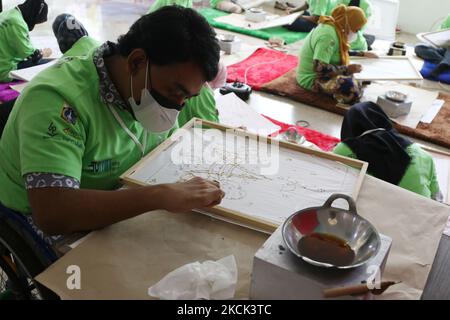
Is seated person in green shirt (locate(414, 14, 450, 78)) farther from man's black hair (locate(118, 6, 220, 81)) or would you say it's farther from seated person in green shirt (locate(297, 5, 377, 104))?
man's black hair (locate(118, 6, 220, 81))

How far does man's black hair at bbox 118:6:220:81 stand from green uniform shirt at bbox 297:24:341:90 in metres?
2.45

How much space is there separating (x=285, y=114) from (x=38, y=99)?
93.0 inches

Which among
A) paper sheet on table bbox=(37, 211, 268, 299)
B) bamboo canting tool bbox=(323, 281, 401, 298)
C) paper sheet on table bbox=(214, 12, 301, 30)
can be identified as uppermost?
bamboo canting tool bbox=(323, 281, 401, 298)

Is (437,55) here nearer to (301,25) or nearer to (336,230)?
(301,25)

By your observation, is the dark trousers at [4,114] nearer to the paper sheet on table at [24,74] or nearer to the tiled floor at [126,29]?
the paper sheet on table at [24,74]

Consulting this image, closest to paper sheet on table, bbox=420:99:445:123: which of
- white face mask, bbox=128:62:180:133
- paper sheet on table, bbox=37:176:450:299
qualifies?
paper sheet on table, bbox=37:176:450:299

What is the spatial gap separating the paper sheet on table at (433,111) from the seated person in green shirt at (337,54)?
510 mm

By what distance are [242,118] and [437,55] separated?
2619 mm

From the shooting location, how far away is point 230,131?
5.04 feet

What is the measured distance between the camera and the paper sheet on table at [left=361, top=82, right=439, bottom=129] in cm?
320

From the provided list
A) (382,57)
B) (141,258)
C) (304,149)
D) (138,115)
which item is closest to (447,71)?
(382,57)

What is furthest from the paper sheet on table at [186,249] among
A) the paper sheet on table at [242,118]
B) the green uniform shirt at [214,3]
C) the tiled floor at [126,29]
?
the green uniform shirt at [214,3]

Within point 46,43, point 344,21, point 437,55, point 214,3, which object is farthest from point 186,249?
point 214,3
